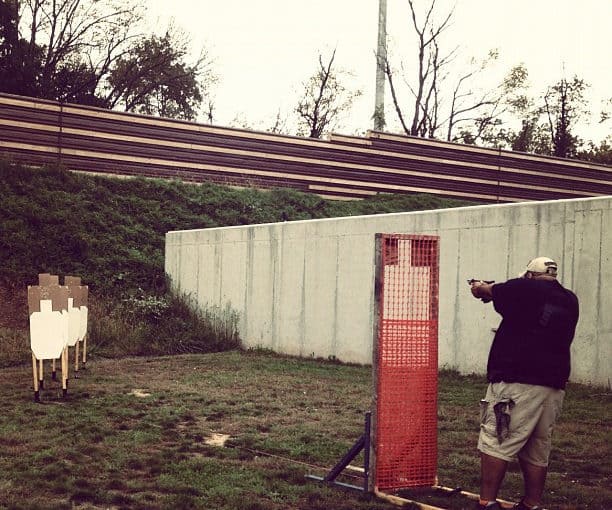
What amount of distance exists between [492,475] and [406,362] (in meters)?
1.21

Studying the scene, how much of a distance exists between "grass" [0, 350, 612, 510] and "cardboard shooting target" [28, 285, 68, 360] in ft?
2.06

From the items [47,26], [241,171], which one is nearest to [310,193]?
[241,171]

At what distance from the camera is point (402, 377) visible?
21.6 ft

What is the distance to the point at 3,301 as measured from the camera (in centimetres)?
1836

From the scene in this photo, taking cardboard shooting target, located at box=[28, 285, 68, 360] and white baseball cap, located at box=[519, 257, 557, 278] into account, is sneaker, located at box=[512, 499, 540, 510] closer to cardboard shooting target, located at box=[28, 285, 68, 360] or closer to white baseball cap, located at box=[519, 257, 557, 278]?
white baseball cap, located at box=[519, 257, 557, 278]

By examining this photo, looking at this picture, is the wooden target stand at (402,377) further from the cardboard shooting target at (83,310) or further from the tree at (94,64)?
the tree at (94,64)

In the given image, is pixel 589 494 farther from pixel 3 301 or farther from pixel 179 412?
pixel 3 301

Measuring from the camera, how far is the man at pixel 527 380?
571 cm

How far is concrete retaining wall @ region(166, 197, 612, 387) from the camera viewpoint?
11.3 m

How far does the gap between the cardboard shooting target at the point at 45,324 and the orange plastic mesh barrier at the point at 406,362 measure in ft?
19.0

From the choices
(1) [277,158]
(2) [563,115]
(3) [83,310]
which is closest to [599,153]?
(2) [563,115]

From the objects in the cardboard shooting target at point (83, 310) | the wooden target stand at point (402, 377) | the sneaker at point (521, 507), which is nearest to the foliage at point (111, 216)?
the cardboard shooting target at point (83, 310)

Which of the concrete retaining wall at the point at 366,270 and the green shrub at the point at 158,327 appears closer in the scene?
the concrete retaining wall at the point at 366,270

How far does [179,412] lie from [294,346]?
704 centimetres
